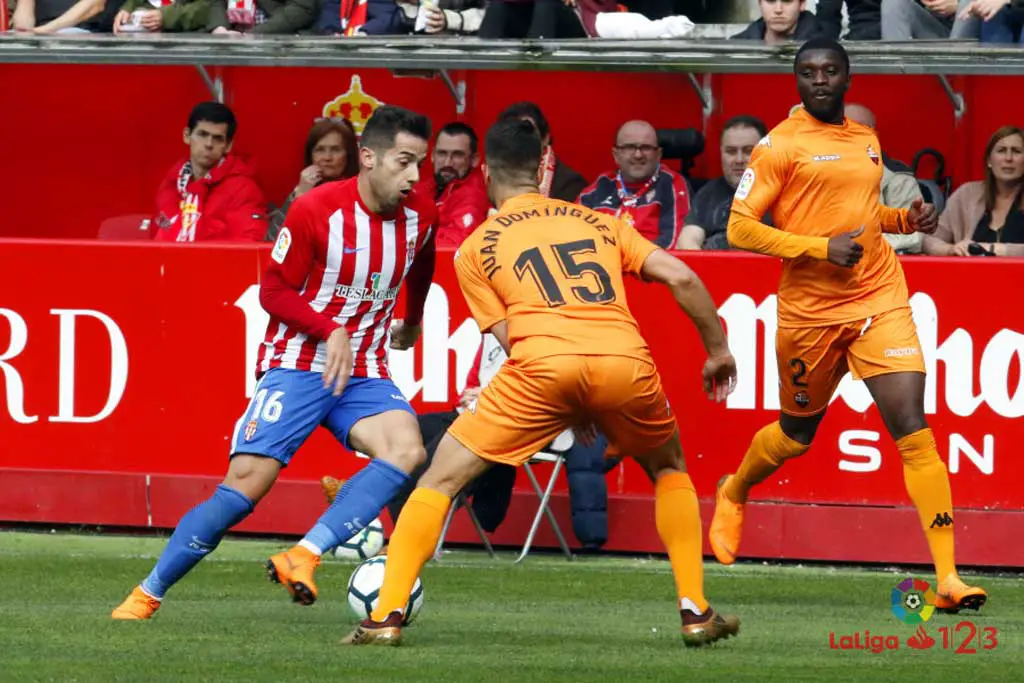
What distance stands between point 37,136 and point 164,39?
2.78 m

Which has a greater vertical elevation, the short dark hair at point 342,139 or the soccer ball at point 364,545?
the short dark hair at point 342,139

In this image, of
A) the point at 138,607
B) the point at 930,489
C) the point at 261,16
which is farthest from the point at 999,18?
the point at 138,607

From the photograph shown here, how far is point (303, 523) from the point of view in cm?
1217

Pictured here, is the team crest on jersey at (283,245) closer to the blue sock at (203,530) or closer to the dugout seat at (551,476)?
the blue sock at (203,530)

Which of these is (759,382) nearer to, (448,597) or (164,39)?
(448,597)

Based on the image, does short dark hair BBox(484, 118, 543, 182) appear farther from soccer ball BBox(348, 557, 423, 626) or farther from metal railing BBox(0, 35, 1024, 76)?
metal railing BBox(0, 35, 1024, 76)

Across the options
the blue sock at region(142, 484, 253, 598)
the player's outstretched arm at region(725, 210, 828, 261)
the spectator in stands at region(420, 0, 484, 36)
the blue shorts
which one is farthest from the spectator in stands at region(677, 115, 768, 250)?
the blue sock at region(142, 484, 253, 598)

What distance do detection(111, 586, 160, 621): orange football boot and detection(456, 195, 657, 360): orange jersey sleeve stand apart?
1.91m

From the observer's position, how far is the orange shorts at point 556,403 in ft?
25.3

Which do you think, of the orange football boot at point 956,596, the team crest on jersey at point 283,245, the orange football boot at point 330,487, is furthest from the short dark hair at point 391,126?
the orange football boot at point 956,596

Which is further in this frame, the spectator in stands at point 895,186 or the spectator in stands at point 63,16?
the spectator in stands at point 63,16

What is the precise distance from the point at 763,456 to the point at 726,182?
310cm

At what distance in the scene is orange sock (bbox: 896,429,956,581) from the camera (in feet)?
30.9

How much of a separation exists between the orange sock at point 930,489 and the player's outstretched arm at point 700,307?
1.87 meters
